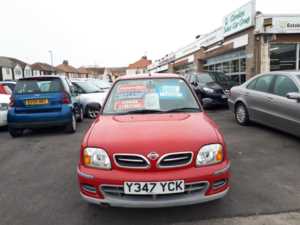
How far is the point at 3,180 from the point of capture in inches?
158

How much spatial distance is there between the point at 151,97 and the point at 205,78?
8.15 m

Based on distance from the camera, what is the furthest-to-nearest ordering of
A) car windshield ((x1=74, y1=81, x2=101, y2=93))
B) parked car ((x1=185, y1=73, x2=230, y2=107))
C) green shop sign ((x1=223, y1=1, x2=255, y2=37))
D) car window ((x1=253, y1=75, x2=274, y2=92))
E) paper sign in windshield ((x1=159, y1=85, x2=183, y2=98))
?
green shop sign ((x1=223, y1=1, x2=255, y2=37))
car windshield ((x1=74, y1=81, x2=101, y2=93))
parked car ((x1=185, y1=73, x2=230, y2=107))
car window ((x1=253, y1=75, x2=274, y2=92))
paper sign in windshield ((x1=159, y1=85, x2=183, y2=98))

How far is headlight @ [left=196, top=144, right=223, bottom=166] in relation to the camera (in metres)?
2.62

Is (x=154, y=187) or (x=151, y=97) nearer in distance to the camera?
(x=154, y=187)

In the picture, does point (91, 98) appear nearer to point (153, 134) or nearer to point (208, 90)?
point (208, 90)

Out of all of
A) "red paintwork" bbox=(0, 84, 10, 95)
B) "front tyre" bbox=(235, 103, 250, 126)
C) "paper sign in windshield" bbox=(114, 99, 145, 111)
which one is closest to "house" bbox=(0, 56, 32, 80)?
"red paintwork" bbox=(0, 84, 10, 95)

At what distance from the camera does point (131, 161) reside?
8.45ft

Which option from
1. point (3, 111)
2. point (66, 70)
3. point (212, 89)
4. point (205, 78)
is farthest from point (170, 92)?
point (66, 70)

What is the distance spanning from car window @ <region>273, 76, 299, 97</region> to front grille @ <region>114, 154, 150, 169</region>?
4.33 metres

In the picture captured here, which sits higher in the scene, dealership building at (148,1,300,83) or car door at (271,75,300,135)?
dealership building at (148,1,300,83)

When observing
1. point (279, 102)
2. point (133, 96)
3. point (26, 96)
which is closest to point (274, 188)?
point (133, 96)

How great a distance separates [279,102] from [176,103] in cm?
328

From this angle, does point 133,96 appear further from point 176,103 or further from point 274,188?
point 274,188

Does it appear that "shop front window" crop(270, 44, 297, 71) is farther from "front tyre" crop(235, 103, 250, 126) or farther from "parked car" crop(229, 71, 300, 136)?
"front tyre" crop(235, 103, 250, 126)
